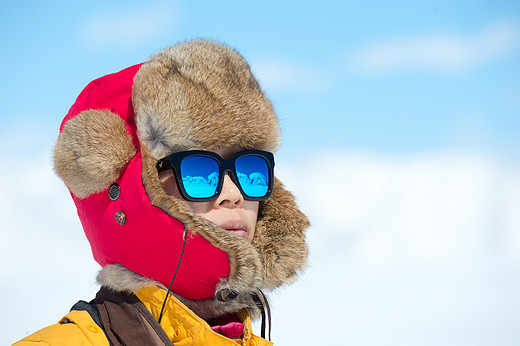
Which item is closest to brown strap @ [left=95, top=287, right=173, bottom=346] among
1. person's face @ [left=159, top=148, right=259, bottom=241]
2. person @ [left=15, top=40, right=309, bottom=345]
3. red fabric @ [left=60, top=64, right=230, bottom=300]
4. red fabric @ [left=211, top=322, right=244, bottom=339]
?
person @ [left=15, top=40, right=309, bottom=345]

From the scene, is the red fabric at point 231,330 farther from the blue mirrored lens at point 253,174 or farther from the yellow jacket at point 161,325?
Answer: the blue mirrored lens at point 253,174

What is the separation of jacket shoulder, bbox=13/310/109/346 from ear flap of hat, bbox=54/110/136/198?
0.43 meters

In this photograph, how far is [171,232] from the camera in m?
1.81

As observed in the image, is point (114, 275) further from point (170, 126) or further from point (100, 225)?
point (170, 126)

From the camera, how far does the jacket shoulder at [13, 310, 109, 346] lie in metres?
1.64

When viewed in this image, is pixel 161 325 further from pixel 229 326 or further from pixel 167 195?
pixel 167 195

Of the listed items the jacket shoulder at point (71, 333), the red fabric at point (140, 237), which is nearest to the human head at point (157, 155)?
the red fabric at point (140, 237)

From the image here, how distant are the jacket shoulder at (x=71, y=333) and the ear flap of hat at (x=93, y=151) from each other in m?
0.43

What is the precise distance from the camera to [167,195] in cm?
184

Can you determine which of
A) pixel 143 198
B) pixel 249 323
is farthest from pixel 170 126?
pixel 249 323

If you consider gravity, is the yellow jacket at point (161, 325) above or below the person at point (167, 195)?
below

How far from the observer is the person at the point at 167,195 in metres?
1.81

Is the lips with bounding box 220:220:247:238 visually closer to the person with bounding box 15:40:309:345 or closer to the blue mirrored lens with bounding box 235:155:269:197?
the person with bounding box 15:40:309:345

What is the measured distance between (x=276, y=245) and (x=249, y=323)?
336mm
